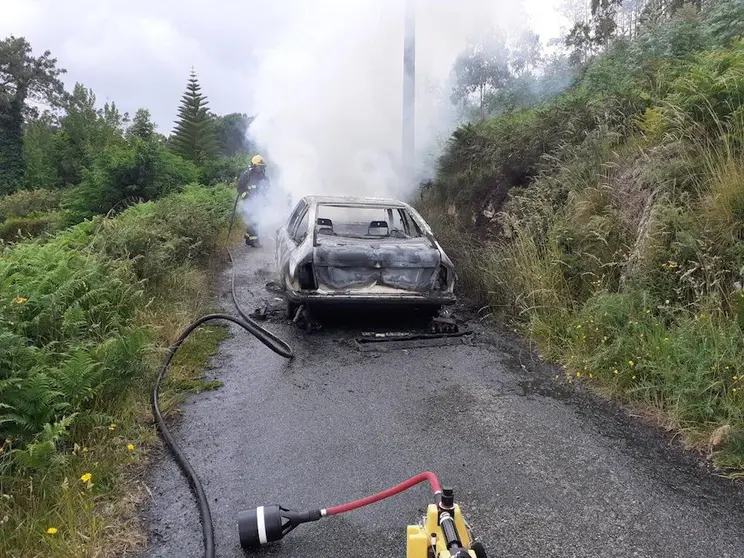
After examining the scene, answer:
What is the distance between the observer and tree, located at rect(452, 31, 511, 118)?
51.0 ft

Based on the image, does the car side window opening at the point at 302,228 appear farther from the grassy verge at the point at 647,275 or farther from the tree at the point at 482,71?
the tree at the point at 482,71

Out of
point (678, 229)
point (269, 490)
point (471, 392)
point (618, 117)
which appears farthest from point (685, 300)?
point (269, 490)

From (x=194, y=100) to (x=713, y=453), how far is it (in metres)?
38.8

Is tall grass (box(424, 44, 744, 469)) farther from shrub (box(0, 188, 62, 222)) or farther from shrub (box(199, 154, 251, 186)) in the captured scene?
shrub (box(0, 188, 62, 222))

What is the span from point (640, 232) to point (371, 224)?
10.7 ft

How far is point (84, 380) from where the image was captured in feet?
11.1

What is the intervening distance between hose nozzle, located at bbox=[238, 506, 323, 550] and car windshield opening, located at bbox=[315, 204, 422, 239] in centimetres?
400

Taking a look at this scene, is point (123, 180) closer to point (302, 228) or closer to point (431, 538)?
point (302, 228)

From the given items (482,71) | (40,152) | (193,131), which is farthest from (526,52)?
(40,152)

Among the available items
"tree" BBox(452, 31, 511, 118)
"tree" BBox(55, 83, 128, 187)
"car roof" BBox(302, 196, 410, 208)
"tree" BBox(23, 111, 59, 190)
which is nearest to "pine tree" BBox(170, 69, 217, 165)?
"tree" BBox(55, 83, 128, 187)

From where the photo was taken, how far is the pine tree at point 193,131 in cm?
3594

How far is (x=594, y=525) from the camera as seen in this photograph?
104 inches

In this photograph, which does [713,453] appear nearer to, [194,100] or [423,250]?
[423,250]

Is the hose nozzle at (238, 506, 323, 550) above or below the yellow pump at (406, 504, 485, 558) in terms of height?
below
